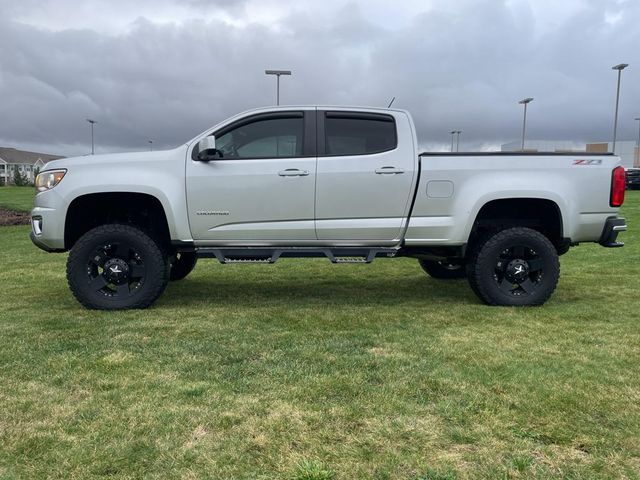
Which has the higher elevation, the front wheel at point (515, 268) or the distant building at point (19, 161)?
the distant building at point (19, 161)

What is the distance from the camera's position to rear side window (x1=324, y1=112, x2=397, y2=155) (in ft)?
17.3

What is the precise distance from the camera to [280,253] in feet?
17.2

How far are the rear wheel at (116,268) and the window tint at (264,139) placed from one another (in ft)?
3.93

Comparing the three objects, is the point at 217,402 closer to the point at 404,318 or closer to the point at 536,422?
the point at 536,422

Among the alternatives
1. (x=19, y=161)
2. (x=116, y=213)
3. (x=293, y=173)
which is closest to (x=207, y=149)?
(x=293, y=173)

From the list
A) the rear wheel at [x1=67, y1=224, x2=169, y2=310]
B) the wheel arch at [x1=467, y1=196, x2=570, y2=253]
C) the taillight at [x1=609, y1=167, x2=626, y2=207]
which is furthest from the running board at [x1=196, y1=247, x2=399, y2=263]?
the taillight at [x1=609, y1=167, x2=626, y2=207]

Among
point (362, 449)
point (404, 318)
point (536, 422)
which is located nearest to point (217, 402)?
point (362, 449)

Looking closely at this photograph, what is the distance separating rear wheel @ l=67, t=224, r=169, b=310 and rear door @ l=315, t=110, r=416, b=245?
1.65 meters

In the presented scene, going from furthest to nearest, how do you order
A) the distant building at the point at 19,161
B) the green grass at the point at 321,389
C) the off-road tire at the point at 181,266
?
the distant building at the point at 19,161 < the off-road tire at the point at 181,266 < the green grass at the point at 321,389

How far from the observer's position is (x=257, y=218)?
518cm

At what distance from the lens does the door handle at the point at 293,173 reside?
510 cm

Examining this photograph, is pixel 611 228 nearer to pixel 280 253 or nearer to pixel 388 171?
pixel 388 171

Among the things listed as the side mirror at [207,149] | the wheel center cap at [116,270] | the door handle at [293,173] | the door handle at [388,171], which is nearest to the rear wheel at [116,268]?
the wheel center cap at [116,270]

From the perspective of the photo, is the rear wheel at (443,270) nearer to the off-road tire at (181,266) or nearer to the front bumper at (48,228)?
the off-road tire at (181,266)
